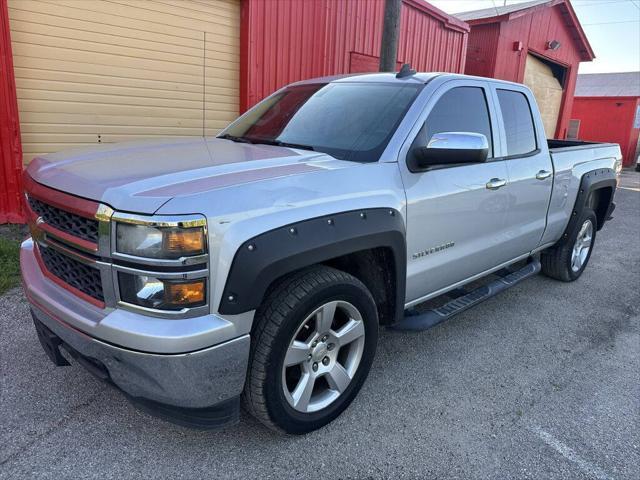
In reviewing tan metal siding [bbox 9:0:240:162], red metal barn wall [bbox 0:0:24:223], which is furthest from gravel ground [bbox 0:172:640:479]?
tan metal siding [bbox 9:0:240:162]

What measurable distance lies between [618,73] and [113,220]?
3958 cm

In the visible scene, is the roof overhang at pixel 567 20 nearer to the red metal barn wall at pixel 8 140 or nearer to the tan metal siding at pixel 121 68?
the tan metal siding at pixel 121 68

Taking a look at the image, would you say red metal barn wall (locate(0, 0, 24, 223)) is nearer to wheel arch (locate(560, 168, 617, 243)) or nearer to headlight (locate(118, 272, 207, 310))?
headlight (locate(118, 272, 207, 310))

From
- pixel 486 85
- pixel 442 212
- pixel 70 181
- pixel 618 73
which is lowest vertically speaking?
pixel 442 212

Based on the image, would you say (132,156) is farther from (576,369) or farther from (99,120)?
(99,120)

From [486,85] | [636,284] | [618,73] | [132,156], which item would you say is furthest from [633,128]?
[132,156]

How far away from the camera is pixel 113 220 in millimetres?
2031

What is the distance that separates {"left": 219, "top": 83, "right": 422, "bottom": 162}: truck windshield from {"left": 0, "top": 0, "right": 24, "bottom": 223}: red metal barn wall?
10.2 ft

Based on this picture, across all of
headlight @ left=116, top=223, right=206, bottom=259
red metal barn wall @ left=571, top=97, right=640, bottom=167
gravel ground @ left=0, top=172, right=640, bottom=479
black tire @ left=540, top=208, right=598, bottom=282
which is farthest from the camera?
red metal barn wall @ left=571, top=97, right=640, bottom=167

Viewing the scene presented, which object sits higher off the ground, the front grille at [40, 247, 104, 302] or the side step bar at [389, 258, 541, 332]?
the front grille at [40, 247, 104, 302]

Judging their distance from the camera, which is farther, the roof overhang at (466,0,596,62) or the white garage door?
the white garage door

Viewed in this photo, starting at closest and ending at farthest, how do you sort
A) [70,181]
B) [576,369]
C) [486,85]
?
[70,181] < [576,369] < [486,85]

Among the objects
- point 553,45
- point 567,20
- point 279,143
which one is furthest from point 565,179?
point 567,20

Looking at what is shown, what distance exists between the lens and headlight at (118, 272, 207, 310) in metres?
2.04
